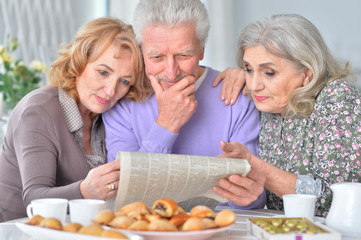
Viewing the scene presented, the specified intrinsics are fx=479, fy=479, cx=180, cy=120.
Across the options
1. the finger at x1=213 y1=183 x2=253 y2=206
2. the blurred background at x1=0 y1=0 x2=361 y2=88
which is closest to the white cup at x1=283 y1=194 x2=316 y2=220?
the finger at x1=213 y1=183 x2=253 y2=206

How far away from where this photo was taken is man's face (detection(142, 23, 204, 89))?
1595 mm

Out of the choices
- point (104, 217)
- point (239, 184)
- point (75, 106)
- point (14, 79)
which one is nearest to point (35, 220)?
point (104, 217)

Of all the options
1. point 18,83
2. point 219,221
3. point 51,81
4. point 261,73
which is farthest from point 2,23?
point 219,221

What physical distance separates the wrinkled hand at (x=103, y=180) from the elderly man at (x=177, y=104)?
0.93 feet

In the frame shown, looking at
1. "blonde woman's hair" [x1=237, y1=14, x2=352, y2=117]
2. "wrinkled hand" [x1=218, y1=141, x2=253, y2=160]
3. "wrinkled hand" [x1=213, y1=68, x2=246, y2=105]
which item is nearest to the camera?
"wrinkled hand" [x1=218, y1=141, x2=253, y2=160]

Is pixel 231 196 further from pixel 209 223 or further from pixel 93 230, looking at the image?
pixel 93 230

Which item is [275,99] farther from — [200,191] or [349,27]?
[349,27]

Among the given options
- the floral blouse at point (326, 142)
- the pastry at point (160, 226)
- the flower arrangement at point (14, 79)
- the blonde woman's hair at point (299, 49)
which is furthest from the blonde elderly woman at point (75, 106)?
the flower arrangement at point (14, 79)

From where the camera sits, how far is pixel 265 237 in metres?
0.98

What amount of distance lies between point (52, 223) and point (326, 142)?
0.85 m

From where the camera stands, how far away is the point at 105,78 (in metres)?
1.69

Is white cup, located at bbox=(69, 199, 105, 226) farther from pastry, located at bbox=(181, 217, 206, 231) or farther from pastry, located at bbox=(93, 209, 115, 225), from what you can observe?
pastry, located at bbox=(181, 217, 206, 231)

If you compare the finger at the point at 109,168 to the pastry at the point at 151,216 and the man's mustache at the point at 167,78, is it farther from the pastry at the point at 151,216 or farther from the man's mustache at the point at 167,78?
the man's mustache at the point at 167,78

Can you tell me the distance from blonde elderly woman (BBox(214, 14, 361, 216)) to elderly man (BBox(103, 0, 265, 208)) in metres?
0.12
